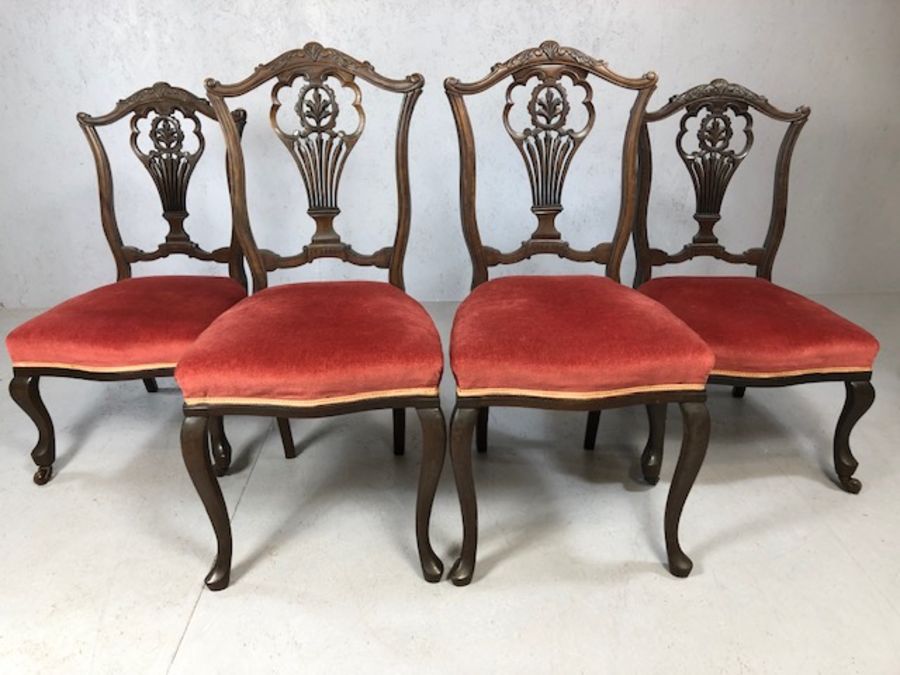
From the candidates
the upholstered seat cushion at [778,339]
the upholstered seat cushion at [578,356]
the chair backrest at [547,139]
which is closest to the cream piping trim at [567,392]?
the upholstered seat cushion at [578,356]

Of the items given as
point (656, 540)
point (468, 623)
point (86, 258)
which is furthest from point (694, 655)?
point (86, 258)

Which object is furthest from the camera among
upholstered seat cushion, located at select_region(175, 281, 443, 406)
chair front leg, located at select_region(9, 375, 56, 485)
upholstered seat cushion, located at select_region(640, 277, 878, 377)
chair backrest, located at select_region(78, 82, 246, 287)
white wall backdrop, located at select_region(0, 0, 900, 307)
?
white wall backdrop, located at select_region(0, 0, 900, 307)

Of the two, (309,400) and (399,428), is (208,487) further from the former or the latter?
(399,428)

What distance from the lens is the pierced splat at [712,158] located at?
69.7 inches

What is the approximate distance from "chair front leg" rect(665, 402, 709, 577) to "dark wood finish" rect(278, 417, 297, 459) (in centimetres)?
107

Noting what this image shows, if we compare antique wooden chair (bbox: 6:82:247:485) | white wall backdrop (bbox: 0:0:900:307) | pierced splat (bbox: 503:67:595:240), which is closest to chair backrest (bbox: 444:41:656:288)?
pierced splat (bbox: 503:67:595:240)

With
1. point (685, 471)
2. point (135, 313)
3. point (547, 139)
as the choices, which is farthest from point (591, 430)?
point (135, 313)

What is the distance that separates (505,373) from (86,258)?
2.64m

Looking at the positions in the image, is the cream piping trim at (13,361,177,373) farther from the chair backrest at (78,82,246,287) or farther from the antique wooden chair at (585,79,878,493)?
the antique wooden chair at (585,79,878,493)

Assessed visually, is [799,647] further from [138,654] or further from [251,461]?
[251,461]

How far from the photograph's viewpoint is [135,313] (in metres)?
1.55

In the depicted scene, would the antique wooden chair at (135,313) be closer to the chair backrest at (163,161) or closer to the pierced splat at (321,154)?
the chair backrest at (163,161)

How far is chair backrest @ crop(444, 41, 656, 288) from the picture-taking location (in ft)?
5.23

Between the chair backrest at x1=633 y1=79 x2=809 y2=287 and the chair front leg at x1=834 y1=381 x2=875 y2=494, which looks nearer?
the chair front leg at x1=834 y1=381 x2=875 y2=494
